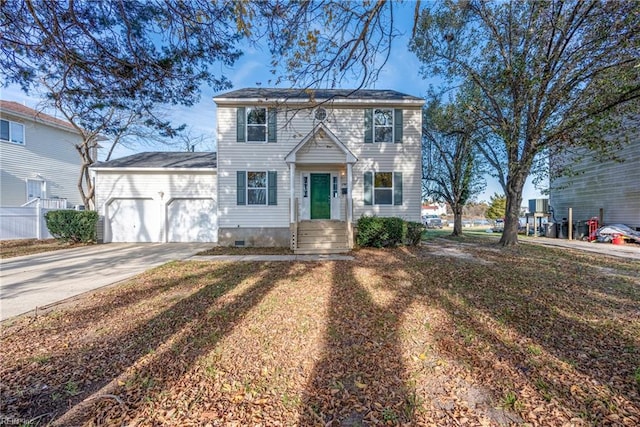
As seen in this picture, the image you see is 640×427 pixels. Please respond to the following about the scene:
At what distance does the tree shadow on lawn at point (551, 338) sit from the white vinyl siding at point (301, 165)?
6.06 m

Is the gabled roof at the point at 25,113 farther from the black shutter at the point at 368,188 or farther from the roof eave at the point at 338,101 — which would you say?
the black shutter at the point at 368,188

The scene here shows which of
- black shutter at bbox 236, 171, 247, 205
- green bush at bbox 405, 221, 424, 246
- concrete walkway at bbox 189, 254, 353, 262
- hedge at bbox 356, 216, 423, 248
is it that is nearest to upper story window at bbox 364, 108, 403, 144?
hedge at bbox 356, 216, 423, 248

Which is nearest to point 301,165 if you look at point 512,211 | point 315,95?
point 315,95

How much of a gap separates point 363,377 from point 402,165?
1017 centimetres

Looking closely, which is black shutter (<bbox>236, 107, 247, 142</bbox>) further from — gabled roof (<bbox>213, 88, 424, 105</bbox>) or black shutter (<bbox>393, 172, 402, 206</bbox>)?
black shutter (<bbox>393, 172, 402, 206</bbox>)

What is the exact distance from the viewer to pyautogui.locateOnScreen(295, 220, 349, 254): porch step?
31.7 ft

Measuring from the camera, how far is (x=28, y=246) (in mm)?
10984

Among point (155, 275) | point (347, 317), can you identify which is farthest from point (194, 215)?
point (347, 317)

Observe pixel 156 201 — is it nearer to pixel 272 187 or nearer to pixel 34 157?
pixel 272 187

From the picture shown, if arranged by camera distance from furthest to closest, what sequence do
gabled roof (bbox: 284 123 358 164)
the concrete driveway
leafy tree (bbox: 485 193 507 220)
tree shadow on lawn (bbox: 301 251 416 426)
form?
leafy tree (bbox: 485 193 507 220), gabled roof (bbox: 284 123 358 164), the concrete driveway, tree shadow on lawn (bbox: 301 251 416 426)

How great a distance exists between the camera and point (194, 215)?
1252 centimetres

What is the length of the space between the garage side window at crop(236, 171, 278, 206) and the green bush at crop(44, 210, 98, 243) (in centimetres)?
670

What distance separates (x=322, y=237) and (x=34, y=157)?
1821 centimetres

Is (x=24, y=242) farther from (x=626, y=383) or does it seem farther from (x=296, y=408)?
(x=626, y=383)
